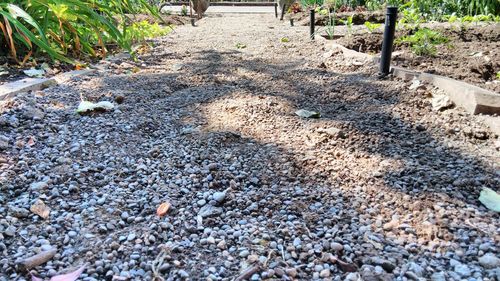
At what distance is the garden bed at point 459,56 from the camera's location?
2.36 meters

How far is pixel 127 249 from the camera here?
0.99m

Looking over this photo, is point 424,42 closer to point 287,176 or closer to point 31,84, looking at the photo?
point 287,176

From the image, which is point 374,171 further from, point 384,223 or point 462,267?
point 462,267

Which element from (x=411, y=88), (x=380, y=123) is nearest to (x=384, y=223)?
(x=380, y=123)

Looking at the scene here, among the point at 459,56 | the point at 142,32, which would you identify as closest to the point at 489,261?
the point at 459,56

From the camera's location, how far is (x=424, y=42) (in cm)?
307

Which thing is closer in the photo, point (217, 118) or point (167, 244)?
point (167, 244)

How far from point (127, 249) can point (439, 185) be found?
3.08 feet

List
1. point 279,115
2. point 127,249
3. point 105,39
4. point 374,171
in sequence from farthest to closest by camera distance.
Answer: point 105,39 → point 279,115 → point 374,171 → point 127,249

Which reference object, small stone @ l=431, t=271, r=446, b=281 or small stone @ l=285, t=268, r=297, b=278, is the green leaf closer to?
small stone @ l=431, t=271, r=446, b=281

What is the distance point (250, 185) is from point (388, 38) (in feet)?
5.20

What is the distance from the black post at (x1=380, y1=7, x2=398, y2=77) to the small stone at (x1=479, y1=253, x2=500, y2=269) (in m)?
1.74

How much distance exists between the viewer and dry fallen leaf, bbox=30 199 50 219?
44.7 inches

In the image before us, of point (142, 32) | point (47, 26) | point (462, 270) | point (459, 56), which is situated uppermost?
point (47, 26)
